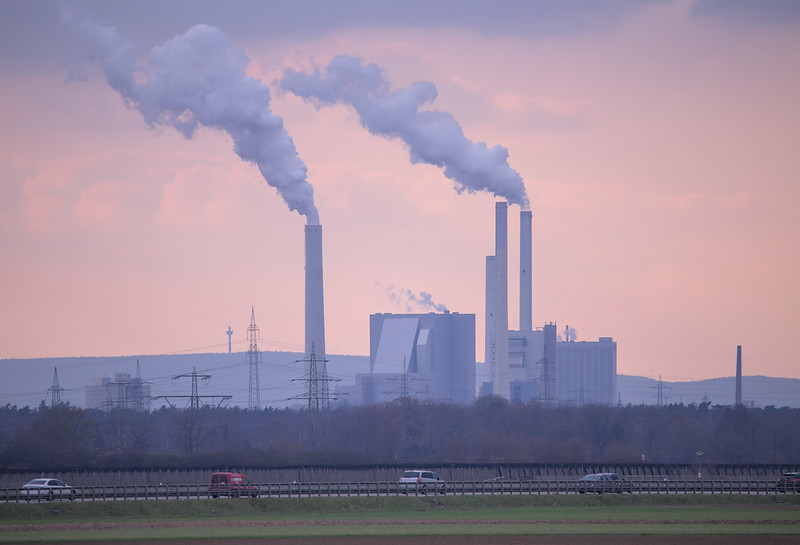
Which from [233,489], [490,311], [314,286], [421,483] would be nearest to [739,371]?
[490,311]

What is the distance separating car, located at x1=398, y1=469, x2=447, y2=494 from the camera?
48.7 m

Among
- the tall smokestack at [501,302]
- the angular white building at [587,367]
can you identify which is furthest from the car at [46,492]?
the angular white building at [587,367]

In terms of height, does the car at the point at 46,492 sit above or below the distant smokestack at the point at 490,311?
below

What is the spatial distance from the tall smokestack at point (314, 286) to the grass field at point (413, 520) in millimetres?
63226

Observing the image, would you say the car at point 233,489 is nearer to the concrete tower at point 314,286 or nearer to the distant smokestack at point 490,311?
the concrete tower at point 314,286

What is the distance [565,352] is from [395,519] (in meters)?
120

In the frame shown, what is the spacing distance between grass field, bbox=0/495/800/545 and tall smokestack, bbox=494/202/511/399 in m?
71.1

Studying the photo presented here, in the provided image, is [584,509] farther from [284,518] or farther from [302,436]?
[302,436]

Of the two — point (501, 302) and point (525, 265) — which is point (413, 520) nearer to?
point (501, 302)

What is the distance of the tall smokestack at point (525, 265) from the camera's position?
126 metres

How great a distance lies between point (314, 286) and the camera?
359 feet

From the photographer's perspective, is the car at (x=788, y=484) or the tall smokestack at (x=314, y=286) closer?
the car at (x=788, y=484)

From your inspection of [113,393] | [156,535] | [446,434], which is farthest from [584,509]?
[113,393]

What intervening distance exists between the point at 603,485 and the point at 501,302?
71621 mm
